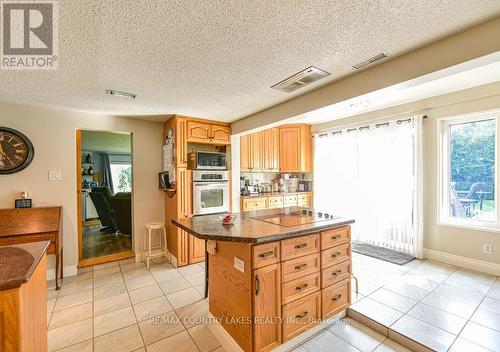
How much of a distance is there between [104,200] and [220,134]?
3.50m

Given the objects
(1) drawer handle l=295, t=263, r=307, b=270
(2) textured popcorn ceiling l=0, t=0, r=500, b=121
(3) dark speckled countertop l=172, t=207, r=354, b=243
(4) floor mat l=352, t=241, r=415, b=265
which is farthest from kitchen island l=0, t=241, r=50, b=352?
(4) floor mat l=352, t=241, r=415, b=265

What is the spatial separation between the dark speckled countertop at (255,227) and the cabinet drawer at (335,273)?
0.41 metres

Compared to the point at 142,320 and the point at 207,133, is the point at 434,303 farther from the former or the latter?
the point at 207,133

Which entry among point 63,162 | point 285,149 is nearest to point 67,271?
point 63,162

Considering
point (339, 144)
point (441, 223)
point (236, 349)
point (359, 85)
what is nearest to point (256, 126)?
point (359, 85)

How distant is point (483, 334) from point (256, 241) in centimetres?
205

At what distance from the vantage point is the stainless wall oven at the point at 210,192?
11.5 ft

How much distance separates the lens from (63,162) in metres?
3.20

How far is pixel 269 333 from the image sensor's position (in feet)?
5.45

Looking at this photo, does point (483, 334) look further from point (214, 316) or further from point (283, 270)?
point (214, 316)

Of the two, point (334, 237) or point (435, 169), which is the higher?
point (435, 169)

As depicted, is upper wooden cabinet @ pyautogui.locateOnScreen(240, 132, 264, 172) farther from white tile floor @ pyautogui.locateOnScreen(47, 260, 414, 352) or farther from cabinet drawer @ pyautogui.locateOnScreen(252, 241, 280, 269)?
cabinet drawer @ pyautogui.locateOnScreen(252, 241, 280, 269)

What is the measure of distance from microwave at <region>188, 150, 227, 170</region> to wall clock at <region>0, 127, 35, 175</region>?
2.06m

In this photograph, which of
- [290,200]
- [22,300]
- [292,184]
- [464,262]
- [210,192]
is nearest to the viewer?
[22,300]
